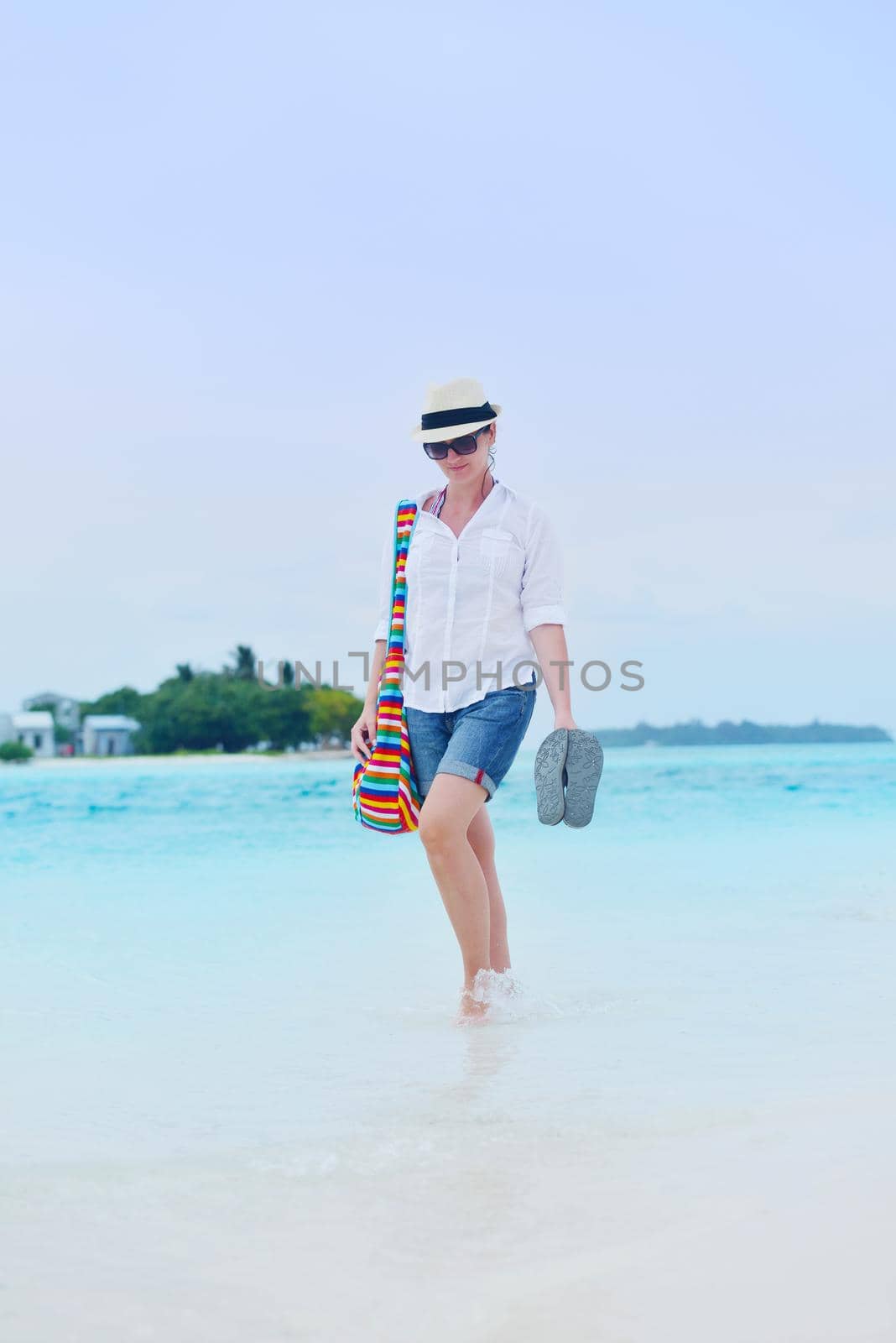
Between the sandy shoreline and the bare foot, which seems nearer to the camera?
the bare foot

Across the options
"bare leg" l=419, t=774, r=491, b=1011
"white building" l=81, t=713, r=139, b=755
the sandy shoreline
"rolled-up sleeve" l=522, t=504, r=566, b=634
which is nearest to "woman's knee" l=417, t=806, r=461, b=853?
"bare leg" l=419, t=774, r=491, b=1011

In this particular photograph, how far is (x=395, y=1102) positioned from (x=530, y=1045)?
56cm

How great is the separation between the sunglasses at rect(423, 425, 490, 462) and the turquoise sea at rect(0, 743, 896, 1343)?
1556mm

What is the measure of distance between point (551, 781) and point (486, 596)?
54 centimetres

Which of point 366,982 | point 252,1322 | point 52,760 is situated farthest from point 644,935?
point 52,760

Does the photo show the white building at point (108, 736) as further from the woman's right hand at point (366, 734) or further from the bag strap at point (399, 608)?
the bag strap at point (399, 608)

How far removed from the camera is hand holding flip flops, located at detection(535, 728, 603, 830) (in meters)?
3.16

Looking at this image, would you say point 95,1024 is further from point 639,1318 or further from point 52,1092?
point 639,1318

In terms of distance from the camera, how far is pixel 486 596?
3.32 meters

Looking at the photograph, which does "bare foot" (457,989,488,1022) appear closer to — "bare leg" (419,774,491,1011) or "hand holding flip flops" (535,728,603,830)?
"bare leg" (419,774,491,1011)

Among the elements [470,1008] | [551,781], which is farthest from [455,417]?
[470,1008]

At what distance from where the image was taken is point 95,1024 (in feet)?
11.4

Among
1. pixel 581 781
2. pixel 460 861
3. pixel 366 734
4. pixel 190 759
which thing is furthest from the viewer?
pixel 190 759

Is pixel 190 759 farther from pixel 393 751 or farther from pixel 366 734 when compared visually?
pixel 393 751
